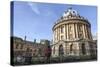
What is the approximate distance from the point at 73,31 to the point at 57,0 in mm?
541

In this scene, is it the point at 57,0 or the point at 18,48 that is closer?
the point at 18,48

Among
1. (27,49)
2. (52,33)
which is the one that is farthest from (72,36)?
(27,49)

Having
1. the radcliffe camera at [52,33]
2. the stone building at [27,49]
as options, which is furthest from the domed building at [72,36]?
the stone building at [27,49]

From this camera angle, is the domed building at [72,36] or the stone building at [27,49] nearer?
the stone building at [27,49]

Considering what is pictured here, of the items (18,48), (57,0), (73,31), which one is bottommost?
(18,48)

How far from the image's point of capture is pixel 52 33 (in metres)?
3.07

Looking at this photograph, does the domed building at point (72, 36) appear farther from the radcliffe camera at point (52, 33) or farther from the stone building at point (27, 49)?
the stone building at point (27, 49)

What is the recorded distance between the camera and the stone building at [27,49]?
282cm

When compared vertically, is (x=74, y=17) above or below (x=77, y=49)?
above
